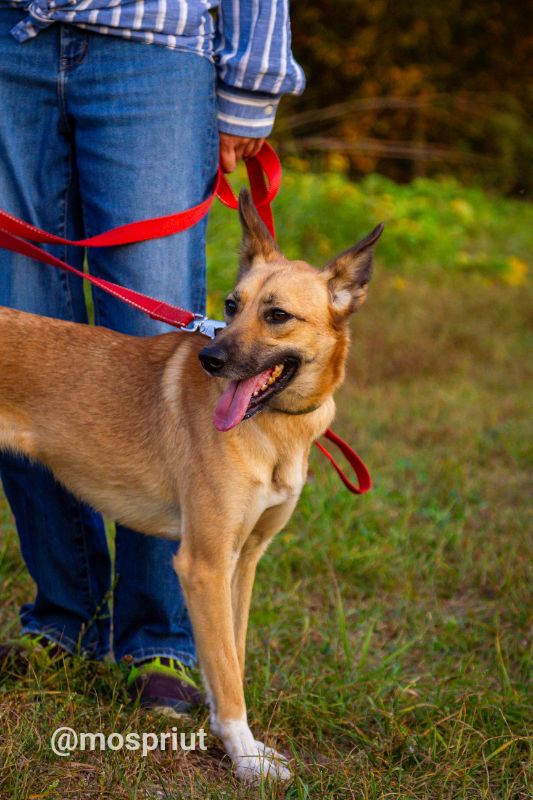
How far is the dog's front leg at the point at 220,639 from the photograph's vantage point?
2387mm

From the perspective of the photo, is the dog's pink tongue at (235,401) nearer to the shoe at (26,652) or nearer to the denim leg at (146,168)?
the denim leg at (146,168)

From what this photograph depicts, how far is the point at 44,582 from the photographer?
2.87 meters

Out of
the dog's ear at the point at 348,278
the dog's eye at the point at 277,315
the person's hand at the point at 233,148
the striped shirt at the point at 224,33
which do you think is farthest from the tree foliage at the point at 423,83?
the dog's eye at the point at 277,315

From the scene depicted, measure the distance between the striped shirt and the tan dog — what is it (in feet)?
1.08

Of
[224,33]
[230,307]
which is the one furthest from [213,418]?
[224,33]

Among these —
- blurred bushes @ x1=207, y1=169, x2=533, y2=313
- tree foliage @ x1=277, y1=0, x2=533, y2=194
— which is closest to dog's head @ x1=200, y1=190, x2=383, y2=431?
blurred bushes @ x1=207, y1=169, x2=533, y2=313

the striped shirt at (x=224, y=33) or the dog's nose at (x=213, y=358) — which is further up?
the striped shirt at (x=224, y=33)

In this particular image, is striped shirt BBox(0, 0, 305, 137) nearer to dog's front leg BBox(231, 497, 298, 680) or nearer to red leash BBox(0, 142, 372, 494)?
red leash BBox(0, 142, 372, 494)

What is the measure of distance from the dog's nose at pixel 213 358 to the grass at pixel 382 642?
0.96m

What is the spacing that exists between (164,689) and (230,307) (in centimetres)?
110

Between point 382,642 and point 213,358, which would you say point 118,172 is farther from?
point 382,642

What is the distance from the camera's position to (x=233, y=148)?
2812mm

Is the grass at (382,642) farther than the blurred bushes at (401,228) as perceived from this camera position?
No

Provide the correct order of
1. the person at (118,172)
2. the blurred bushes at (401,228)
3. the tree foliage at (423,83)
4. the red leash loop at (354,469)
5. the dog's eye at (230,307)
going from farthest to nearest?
the tree foliage at (423,83)
the blurred bushes at (401,228)
the red leash loop at (354,469)
the dog's eye at (230,307)
the person at (118,172)
